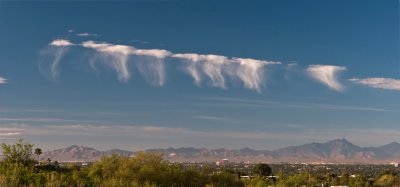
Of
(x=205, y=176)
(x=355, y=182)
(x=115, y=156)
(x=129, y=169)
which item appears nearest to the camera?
(x=129, y=169)

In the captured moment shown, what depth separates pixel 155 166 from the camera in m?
65.4

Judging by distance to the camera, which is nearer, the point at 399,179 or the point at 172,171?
the point at 172,171

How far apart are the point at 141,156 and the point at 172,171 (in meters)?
→ 4.20

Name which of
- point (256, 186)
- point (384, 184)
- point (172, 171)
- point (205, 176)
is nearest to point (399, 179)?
point (384, 184)

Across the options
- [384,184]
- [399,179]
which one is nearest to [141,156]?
[384,184]

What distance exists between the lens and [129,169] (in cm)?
6325

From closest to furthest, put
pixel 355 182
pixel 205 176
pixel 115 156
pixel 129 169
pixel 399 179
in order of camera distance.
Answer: pixel 129 169 → pixel 115 156 → pixel 205 176 → pixel 355 182 → pixel 399 179

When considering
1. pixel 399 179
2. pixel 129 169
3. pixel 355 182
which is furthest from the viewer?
pixel 399 179

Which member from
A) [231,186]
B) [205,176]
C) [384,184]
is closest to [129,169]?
[205,176]

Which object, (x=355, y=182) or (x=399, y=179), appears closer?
(x=355, y=182)

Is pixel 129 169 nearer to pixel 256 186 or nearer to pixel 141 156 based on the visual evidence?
pixel 141 156

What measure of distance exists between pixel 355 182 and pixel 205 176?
51.4 metres

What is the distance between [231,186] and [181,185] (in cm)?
1459

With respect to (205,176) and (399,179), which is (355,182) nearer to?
(399,179)
